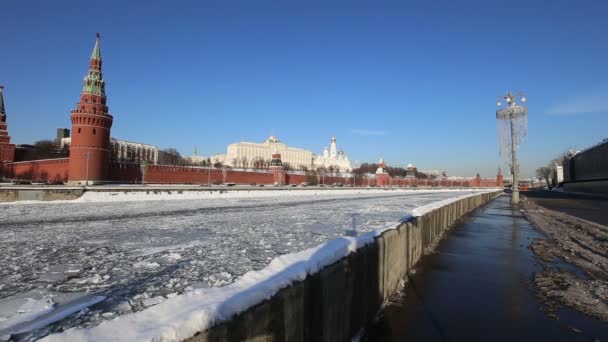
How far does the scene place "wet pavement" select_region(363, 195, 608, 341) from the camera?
5355mm

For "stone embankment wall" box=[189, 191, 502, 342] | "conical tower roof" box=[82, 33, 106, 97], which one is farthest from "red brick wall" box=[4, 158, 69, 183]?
"stone embankment wall" box=[189, 191, 502, 342]

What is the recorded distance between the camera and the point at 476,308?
20.7 ft

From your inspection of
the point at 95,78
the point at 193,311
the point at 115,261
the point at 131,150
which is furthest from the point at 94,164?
the point at 131,150

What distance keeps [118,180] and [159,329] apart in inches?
2286

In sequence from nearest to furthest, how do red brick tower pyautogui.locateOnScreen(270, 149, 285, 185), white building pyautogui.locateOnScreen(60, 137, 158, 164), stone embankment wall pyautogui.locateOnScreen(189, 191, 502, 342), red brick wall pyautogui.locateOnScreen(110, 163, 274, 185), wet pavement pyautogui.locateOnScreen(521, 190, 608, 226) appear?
stone embankment wall pyautogui.locateOnScreen(189, 191, 502, 342)
wet pavement pyautogui.locateOnScreen(521, 190, 608, 226)
red brick wall pyautogui.locateOnScreen(110, 163, 274, 185)
red brick tower pyautogui.locateOnScreen(270, 149, 285, 185)
white building pyautogui.locateOnScreen(60, 137, 158, 164)

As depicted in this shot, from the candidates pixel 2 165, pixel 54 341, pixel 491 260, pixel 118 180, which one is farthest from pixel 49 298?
pixel 2 165

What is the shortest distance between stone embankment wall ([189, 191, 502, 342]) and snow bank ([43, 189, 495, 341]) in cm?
7

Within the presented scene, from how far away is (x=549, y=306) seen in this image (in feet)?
20.9

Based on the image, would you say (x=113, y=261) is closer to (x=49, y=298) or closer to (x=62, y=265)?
(x=62, y=265)

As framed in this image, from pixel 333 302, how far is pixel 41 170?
231ft

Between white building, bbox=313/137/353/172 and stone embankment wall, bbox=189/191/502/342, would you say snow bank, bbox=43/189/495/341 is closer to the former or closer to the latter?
stone embankment wall, bbox=189/191/502/342

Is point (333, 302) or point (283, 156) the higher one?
point (283, 156)

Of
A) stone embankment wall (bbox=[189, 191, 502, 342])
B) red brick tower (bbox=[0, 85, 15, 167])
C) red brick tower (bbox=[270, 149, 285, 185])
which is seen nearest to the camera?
stone embankment wall (bbox=[189, 191, 502, 342])

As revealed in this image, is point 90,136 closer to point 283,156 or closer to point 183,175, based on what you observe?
point 183,175
